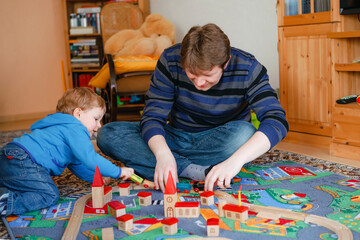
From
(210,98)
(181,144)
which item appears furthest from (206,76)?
(181,144)

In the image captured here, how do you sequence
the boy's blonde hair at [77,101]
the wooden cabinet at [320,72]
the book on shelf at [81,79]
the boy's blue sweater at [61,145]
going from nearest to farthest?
the boy's blue sweater at [61,145] < the boy's blonde hair at [77,101] < the wooden cabinet at [320,72] < the book on shelf at [81,79]

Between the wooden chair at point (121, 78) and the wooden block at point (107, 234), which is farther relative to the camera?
the wooden chair at point (121, 78)

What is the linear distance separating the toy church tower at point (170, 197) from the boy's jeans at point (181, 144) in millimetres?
428

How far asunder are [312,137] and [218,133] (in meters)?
1.14

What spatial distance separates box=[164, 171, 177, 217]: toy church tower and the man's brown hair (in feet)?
1.26

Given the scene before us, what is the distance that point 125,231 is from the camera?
54.2 inches

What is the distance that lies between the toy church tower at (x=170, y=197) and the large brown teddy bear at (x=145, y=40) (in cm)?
266

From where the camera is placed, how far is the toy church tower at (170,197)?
1450mm

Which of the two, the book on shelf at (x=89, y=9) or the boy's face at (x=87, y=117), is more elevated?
the book on shelf at (x=89, y=9)

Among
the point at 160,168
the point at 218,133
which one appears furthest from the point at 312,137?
the point at 160,168

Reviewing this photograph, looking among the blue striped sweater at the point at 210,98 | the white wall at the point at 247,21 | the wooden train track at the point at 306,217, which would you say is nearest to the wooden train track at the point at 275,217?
the wooden train track at the point at 306,217

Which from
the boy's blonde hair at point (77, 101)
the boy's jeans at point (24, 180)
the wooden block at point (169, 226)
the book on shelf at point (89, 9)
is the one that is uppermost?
the book on shelf at point (89, 9)

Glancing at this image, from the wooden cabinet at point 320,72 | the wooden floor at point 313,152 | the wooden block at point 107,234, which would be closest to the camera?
the wooden block at point 107,234

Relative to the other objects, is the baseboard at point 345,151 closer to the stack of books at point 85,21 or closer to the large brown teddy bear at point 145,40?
the large brown teddy bear at point 145,40
